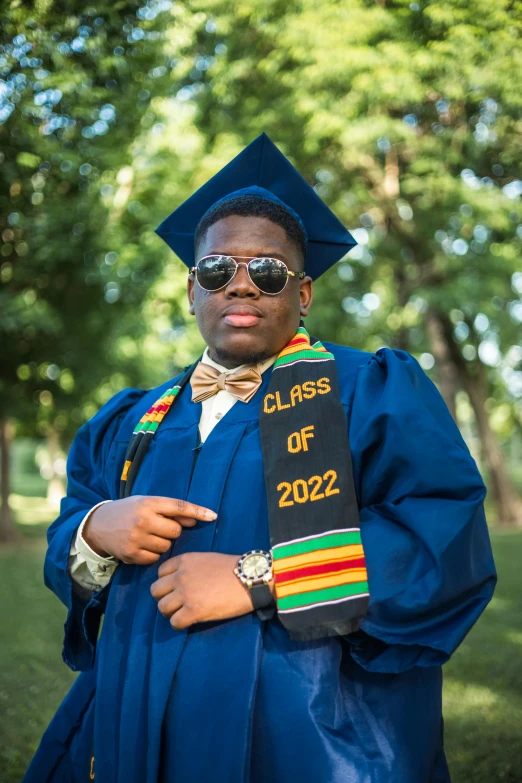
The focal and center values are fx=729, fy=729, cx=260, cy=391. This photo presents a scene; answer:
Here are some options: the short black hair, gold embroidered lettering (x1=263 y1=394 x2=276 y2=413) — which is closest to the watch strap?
gold embroidered lettering (x1=263 y1=394 x2=276 y2=413)

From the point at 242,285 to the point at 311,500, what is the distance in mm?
655

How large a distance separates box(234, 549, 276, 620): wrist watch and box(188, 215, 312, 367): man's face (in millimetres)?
617

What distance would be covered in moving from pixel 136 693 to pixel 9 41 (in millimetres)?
3790

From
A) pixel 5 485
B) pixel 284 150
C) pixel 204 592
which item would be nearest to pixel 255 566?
pixel 204 592

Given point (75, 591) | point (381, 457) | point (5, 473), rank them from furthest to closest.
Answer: point (5, 473) → point (75, 591) → point (381, 457)

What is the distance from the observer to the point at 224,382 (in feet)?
7.13

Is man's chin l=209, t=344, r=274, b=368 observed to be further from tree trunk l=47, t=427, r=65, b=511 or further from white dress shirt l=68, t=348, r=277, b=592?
tree trunk l=47, t=427, r=65, b=511

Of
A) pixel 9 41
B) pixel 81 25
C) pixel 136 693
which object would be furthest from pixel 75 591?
pixel 81 25

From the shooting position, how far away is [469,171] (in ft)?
40.3

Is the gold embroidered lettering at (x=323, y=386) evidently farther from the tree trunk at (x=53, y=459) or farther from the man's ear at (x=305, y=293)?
the tree trunk at (x=53, y=459)

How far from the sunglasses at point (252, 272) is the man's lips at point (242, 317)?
0.07 metres

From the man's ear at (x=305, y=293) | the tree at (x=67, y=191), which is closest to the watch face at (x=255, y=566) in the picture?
the man's ear at (x=305, y=293)

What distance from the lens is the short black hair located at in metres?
2.20

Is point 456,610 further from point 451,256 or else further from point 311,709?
point 451,256
